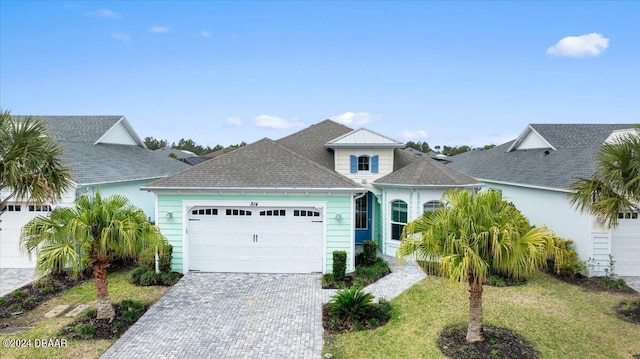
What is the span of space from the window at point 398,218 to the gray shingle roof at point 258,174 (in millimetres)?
2918

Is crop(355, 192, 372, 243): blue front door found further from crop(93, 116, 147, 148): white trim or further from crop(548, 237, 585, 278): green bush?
crop(93, 116, 147, 148): white trim

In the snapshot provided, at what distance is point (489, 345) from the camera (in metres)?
6.63

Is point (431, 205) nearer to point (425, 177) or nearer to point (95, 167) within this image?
point (425, 177)

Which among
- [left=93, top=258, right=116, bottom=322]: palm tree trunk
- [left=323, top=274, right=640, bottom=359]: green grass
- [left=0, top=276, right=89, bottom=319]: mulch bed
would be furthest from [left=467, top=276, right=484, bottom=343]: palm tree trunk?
[left=0, top=276, right=89, bottom=319]: mulch bed

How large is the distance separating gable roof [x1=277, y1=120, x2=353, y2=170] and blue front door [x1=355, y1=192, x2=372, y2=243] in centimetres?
219

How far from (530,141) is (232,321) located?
21.4 meters

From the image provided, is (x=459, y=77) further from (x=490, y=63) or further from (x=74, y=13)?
(x=74, y=13)

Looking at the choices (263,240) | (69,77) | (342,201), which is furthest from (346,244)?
(69,77)

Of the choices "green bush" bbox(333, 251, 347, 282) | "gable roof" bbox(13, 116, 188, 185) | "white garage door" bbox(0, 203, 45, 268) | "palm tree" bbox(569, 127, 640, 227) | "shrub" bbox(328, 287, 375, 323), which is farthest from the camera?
"gable roof" bbox(13, 116, 188, 185)

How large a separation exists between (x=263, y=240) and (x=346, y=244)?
287cm

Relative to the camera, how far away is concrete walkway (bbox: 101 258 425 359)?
669 centimetres

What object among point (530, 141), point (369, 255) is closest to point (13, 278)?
point (369, 255)

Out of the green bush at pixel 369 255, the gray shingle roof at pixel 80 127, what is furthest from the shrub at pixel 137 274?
the gray shingle roof at pixel 80 127

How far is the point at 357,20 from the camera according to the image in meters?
18.4
